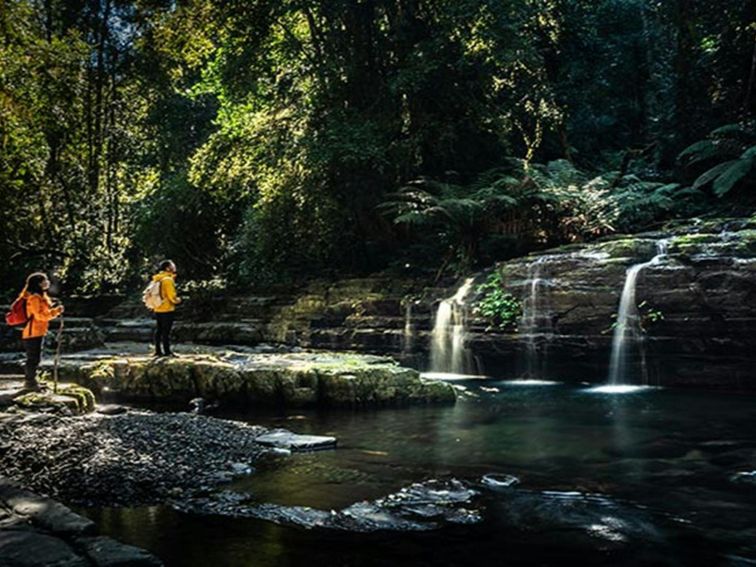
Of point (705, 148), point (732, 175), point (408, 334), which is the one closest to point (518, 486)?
point (408, 334)

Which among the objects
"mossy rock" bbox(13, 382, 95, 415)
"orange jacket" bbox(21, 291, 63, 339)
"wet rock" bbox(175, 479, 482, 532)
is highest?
"orange jacket" bbox(21, 291, 63, 339)

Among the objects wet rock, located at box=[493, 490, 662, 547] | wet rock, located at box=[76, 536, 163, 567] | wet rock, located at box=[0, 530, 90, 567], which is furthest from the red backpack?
wet rock, located at box=[493, 490, 662, 547]

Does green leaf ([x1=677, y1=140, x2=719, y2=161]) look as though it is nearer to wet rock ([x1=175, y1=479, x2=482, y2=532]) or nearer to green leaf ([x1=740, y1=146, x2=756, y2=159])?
green leaf ([x1=740, y1=146, x2=756, y2=159])

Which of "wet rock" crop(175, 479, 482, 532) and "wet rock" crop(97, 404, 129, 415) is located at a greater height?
"wet rock" crop(97, 404, 129, 415)

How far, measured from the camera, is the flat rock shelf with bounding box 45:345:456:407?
1065cm

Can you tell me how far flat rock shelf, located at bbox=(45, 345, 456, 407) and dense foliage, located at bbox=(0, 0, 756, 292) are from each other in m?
5.92

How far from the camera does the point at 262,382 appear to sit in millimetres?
A: 10789

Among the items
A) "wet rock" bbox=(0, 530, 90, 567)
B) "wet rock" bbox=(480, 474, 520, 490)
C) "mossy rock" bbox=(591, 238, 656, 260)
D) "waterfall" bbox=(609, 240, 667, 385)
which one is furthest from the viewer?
"mossy rock" bbox=(591, 238, 656, 260)

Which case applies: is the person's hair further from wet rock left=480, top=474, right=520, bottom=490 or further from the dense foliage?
wet rock left=480, top=474, right=520, bottom=490

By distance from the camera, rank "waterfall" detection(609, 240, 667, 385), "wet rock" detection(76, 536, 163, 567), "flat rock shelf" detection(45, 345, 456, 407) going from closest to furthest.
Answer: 1. "wet rock" detection(76, 536, 163, 567)
2. "flat rock shelf" detection(45, 345, 456, 407)
3. "waterfall" detection(609, 240, 667, 385)

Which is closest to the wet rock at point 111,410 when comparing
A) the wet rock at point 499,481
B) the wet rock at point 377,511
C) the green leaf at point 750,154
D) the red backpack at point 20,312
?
the red backpack at point 20,312

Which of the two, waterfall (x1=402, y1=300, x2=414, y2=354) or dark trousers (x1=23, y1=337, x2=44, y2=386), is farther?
waterfall (x1=402, y1=300, x2=414, y2=354)

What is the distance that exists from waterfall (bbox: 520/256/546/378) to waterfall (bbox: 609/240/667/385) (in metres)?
1.51

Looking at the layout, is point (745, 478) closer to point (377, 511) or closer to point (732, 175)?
point (377, 511)
